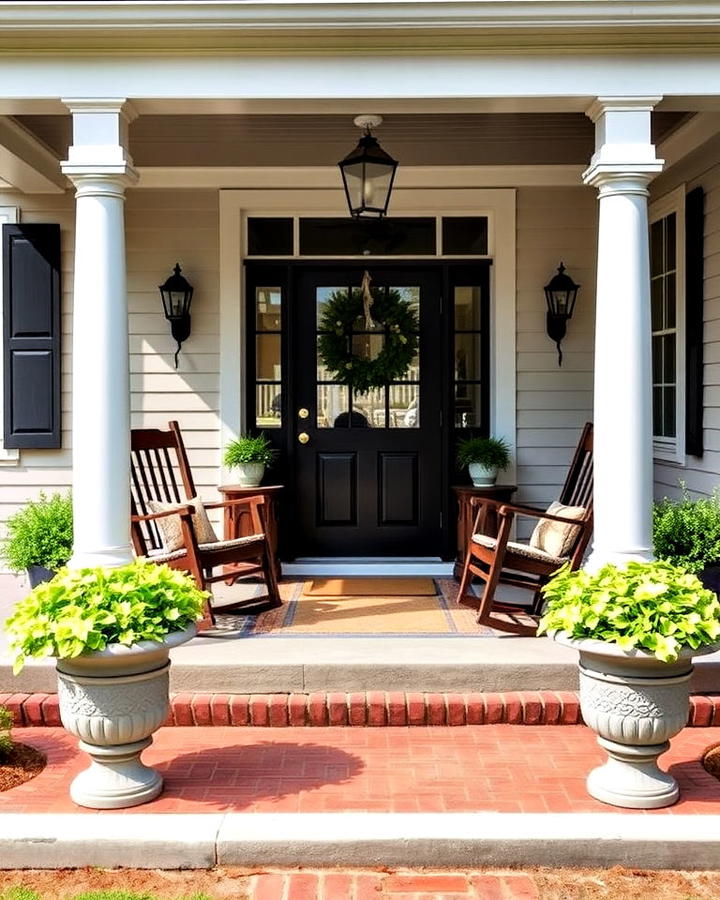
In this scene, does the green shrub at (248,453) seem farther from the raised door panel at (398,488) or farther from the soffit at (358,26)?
the soffit at (358,26)

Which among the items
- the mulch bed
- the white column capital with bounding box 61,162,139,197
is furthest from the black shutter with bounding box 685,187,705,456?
the mulch bed

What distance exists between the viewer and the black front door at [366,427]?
636cm

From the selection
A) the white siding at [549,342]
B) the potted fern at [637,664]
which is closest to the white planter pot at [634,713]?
the potted fern at [637,664]

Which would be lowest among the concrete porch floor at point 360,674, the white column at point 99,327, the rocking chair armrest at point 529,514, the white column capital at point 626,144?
the concrete porch floor at point 360,674

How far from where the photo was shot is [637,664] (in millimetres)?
3123

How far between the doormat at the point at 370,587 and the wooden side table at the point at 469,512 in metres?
0.26

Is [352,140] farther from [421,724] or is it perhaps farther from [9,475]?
[421,724]

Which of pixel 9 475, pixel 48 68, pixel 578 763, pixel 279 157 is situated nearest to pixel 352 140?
pixel 279 157

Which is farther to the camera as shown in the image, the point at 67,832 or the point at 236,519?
the point at 236,519

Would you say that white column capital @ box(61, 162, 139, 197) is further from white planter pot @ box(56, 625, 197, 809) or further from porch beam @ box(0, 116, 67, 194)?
white planter pot @ box(56, 625, 197, 809)

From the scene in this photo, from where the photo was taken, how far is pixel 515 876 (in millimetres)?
2883

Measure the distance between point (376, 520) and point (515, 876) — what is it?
3.64 meters

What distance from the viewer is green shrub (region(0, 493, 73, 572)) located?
16.0ft

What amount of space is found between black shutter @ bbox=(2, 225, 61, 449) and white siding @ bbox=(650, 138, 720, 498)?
156 inches
